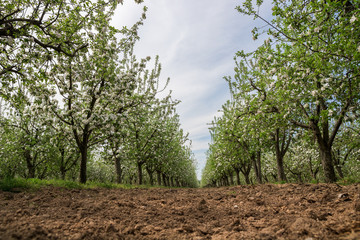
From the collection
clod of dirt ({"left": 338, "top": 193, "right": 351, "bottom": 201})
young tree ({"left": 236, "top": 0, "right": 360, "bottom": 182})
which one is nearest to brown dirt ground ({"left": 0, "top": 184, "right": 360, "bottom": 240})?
clod of dirt ({"left": 338, "top": 193, "right": 351, "bottom": 201})

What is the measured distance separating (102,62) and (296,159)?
32706 millimetres

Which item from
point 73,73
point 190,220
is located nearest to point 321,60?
point 190,220

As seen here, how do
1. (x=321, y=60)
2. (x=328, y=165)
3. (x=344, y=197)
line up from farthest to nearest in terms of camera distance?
(x=328, y=165)
(x=321, y=60)
(x=344, y=197)

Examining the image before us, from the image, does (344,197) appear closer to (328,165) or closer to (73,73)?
(328,165)

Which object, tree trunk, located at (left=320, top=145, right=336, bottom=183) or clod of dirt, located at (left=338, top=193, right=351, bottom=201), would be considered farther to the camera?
tree trunk, located at (left=320, top=145, right=336, bottom=183)

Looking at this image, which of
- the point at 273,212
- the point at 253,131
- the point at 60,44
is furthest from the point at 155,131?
the point at 273,212

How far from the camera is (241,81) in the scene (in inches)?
667

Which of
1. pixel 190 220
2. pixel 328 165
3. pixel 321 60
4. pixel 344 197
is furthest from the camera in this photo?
pixel 328 165

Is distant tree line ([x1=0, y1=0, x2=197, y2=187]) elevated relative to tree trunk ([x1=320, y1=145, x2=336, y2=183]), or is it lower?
elevated

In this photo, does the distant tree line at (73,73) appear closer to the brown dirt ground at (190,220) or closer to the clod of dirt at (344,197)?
the brown dirt ground at (190,220)

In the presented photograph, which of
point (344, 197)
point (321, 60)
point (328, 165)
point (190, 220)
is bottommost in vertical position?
point (190, 220)

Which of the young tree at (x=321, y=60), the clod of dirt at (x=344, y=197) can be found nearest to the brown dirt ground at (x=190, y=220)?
the clod of dirt at (x=344, y=197)

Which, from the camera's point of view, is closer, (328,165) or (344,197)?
(344,197)

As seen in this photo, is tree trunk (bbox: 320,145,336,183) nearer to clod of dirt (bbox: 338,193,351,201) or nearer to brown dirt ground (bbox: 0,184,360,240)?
brown dirt ground (bbox: 0,184,360,240)
